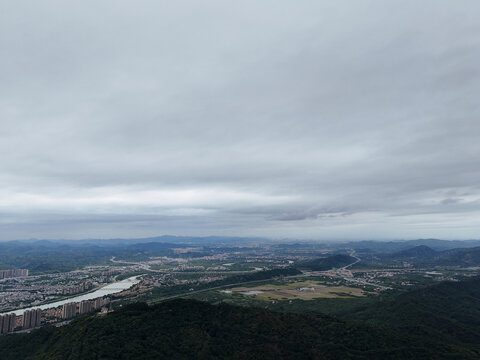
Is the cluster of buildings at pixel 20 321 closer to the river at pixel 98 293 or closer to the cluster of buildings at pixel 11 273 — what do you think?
the river at pixel 98 293

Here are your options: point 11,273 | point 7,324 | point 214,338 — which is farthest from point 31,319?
point 11,273

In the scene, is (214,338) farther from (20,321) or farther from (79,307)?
(79,307)

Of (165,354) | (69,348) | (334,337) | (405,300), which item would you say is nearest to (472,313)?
(405,300)

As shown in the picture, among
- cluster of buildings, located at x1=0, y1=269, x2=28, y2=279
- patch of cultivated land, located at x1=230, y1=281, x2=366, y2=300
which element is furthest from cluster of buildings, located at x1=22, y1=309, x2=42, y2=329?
cluster of buildings, located at x1=0, y1=269, x2=28, y2=279

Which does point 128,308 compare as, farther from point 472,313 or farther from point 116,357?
point 472,313

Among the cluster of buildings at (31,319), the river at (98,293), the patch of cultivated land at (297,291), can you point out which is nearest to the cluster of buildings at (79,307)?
the cluster of buildings at (31,319)

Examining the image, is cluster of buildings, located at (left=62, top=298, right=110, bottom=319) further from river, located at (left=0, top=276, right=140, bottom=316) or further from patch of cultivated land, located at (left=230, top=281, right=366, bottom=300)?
patch of cultivated land, located at (left=230, top=281, right=366, bottom=300)
